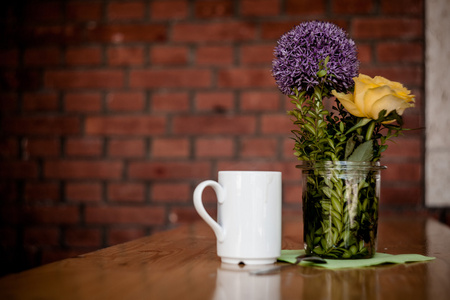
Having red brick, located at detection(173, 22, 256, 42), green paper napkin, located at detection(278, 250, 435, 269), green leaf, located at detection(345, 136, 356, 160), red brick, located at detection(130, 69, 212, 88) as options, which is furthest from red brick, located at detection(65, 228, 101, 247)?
green leaf, located at detection(345, 136, 356, 160)

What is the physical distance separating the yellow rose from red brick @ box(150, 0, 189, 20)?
4.29ft

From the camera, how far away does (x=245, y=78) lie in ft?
6.17

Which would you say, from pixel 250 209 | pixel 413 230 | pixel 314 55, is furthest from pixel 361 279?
pixel 413 230

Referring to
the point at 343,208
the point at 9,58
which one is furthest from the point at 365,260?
Result: the point at 9,58

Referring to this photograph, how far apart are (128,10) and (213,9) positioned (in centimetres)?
32

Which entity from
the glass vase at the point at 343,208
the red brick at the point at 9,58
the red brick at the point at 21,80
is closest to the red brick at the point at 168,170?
the red brick at the point at 21,80

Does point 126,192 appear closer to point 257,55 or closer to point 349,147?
point 257,55

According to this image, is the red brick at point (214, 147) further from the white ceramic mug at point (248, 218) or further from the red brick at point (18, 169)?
the white ceramic mug at point (248, 218)

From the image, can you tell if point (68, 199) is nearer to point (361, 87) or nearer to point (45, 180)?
point (45, 180)

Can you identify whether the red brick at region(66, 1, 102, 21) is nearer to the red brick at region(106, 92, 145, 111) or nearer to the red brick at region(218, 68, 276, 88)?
the red brick at region(106, 92, 145, 111)

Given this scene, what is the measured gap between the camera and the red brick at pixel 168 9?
1917mm

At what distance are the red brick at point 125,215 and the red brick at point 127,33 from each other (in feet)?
2.07

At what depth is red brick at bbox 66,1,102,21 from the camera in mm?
1947

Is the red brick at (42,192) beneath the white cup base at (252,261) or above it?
beneath
